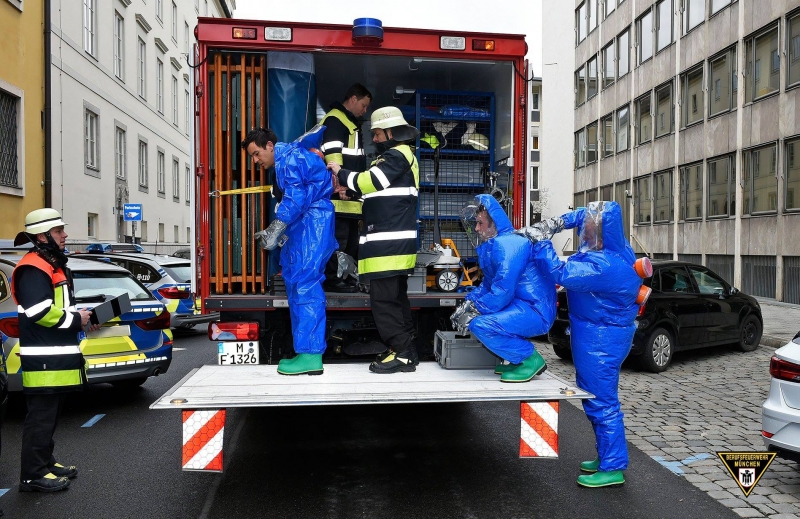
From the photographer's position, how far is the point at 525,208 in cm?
627

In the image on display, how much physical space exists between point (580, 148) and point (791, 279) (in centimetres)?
1922

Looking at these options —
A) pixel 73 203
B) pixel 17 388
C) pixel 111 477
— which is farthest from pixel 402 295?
pixel 73 203

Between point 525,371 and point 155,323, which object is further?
point 155,323

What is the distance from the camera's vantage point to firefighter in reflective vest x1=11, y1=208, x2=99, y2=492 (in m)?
4.64

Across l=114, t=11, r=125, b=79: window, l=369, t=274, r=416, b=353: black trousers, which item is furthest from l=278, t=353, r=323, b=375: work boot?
l=114, t=11, r=125, b=79: window

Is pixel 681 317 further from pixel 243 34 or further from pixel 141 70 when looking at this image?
pixel 141 70

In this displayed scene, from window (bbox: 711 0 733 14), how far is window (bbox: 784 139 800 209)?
19.2 ft

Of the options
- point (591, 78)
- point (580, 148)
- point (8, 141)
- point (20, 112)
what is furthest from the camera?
point (580, 148)

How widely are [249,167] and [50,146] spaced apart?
14.3 metres

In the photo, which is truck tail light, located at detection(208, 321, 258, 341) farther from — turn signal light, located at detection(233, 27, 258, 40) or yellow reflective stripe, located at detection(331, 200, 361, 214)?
turn signal light, located at detection(233, 27, 258, 40)

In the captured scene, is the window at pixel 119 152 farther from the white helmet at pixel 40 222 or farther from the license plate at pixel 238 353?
the white helmet at pixel 40 222

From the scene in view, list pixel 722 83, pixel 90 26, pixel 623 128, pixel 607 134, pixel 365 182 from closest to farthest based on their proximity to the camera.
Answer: pixel 365 182 < pixel 90 26 < pixel 722 83 < pixel 623 128 < pixel 607 134

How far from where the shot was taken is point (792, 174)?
18.6 meters

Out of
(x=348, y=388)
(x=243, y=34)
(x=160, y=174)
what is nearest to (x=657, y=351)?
(x=348, y=388)
